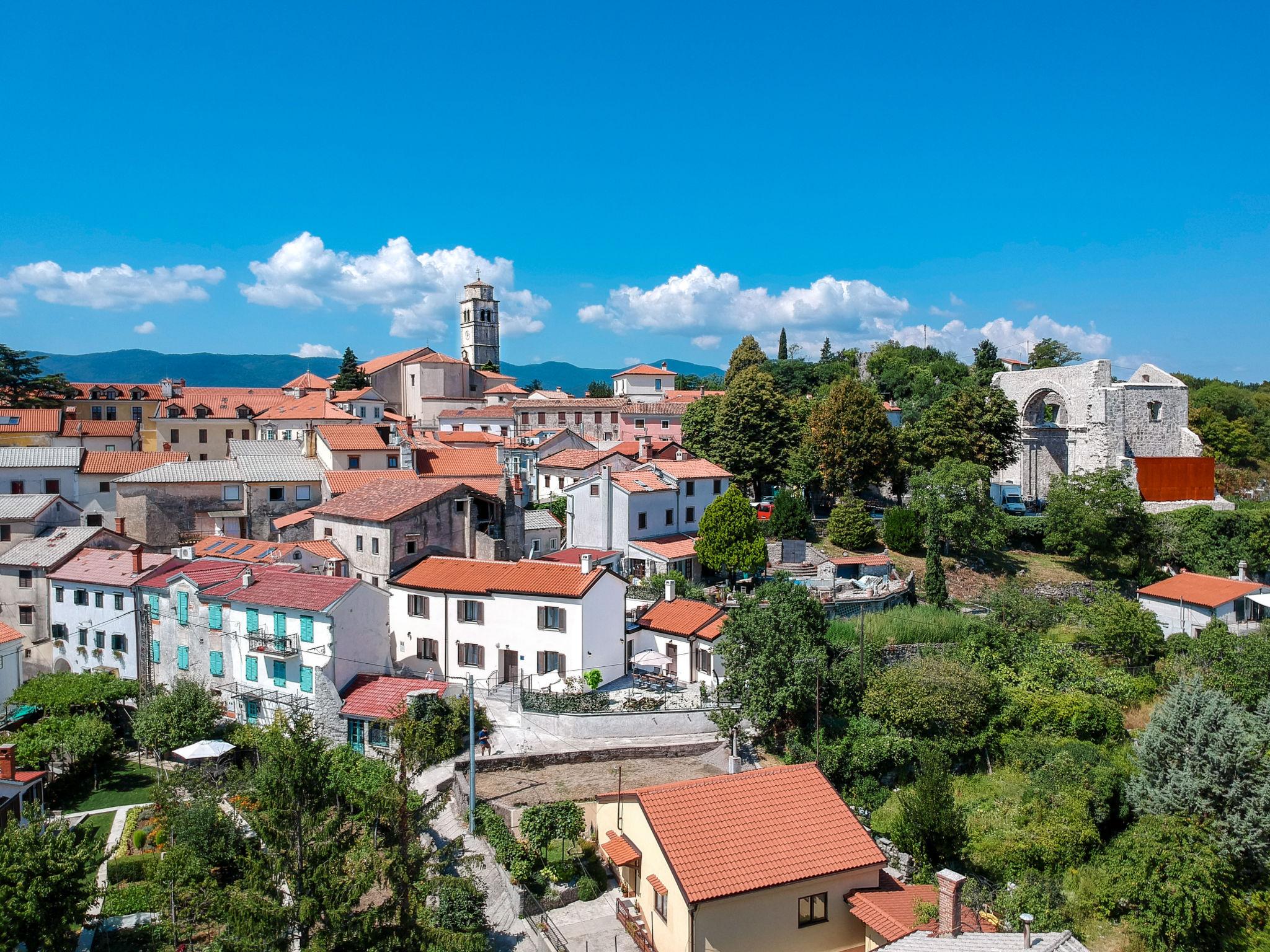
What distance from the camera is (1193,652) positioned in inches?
1300

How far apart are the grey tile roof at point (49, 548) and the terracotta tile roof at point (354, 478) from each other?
10.0 metres

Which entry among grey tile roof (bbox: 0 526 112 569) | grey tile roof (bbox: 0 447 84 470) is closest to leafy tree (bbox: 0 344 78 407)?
grey tile roof (bbox: 0 447 84 470)

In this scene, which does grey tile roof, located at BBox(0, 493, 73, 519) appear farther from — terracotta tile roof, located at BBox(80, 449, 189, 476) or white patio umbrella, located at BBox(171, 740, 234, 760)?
white patio umbrella, located at BBox(171, 740, 234, 760)

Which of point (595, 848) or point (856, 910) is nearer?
point (856, 910)

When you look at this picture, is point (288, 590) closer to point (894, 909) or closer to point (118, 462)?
point (894, 909)

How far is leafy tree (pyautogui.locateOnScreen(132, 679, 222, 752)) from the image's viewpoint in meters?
28.6

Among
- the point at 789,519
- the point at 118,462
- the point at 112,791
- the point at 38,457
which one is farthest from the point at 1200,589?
the point at 38,457

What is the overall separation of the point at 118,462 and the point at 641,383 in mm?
45969

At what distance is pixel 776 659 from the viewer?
26.3m

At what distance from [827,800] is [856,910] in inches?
92.7

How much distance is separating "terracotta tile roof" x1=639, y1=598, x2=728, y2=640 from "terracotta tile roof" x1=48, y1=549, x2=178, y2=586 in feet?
65.7

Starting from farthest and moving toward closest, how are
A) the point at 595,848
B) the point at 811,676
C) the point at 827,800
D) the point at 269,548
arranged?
1. the point at 269,548
2. the point at 811,676
3. the point at 595,848
4. the point at 827,800

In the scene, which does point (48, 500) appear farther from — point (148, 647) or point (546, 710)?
point (546, 710)

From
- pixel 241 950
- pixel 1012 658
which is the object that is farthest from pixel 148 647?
pixel 1012 658
